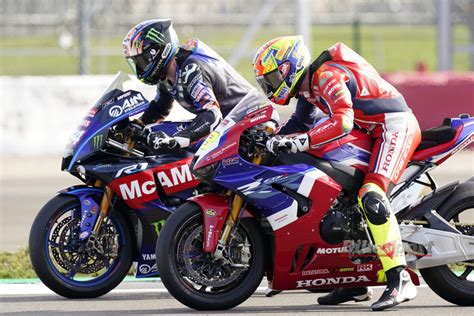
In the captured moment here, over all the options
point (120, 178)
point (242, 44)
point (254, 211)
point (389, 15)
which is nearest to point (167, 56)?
point (120, 178)

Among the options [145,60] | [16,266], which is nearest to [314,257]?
[145,60]

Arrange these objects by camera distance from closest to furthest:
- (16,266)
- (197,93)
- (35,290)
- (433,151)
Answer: (433,151)
(197,93)
(35,290)
(16,266)

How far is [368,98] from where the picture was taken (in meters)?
7.37

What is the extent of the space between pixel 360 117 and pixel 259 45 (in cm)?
1003

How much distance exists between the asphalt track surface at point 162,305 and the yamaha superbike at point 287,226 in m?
0.16

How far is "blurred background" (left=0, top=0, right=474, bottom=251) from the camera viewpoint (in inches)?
609

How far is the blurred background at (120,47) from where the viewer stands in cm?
1547

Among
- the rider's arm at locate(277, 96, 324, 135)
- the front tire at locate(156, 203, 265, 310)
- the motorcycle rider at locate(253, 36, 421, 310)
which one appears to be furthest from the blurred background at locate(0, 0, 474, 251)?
the motorcycle rider at locate(253, 36, 421, 310)

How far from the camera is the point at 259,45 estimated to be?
1733 centimetres

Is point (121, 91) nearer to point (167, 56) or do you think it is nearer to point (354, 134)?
point (167, 56)

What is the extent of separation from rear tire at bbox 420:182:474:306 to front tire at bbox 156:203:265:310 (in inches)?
41.0

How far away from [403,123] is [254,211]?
101 cm

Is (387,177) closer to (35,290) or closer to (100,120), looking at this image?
(100,120)

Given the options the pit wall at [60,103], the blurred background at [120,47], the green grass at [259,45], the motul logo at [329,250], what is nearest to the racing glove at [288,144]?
the motul logo at [329,250]
